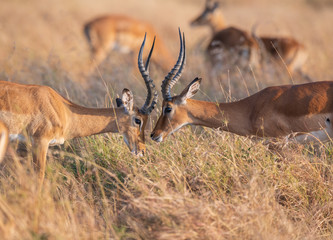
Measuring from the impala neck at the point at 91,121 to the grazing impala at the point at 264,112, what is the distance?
1.68ft

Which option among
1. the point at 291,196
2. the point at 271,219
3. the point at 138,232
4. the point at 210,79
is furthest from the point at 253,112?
the point at 210,79

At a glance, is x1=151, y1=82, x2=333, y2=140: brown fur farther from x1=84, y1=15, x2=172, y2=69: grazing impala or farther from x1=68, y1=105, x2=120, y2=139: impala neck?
x1=84, y1=15, x2=172, y2=69: grazing impala

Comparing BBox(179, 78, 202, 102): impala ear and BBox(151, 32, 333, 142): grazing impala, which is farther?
BBox(179, 78, 202, 102): impala ear

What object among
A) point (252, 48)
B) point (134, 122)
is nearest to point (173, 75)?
point (134, 122)

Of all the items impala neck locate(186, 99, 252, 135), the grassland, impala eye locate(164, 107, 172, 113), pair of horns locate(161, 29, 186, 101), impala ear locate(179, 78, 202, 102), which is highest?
pair of horns locate(161, 29, 186, 101)

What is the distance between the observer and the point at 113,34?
1363 cm

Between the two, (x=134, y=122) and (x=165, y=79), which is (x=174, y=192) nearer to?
(x=134, y=122)

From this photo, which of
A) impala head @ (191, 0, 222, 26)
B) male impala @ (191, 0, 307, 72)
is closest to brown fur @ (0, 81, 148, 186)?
male impala @ (191, 0, 307, 72)

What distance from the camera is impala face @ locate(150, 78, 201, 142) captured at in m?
5.63

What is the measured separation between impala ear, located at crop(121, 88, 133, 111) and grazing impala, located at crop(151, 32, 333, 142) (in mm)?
398

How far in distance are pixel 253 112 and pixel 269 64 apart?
4776 millimetres

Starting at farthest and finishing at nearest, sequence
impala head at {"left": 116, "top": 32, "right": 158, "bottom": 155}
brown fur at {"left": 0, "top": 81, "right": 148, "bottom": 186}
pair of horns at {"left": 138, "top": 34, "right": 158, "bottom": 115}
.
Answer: impala head at {"left": 116, "top": 32, "right": 158, "bottom": 155}
pair of horns at {"left": 138, "top": 34, "right": 158, "bottom": 115}
brown fur at {"left": 0, "top": 81, "right": 148, "bottom": 186}

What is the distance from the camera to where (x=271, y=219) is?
4004mm

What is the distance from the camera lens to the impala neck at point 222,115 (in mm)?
5551
